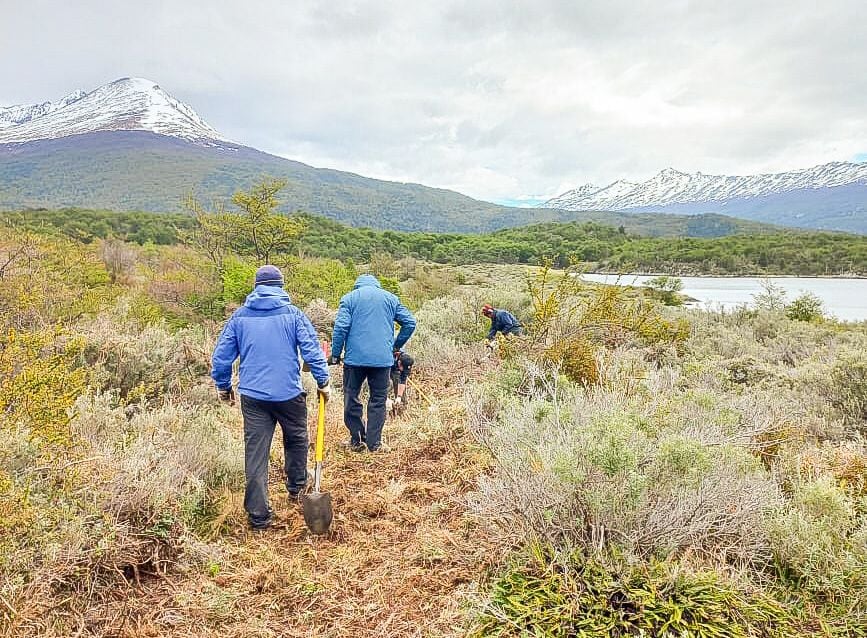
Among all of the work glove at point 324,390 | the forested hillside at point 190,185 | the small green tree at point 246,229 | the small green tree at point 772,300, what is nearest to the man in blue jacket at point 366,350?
the work glove at point 324,390

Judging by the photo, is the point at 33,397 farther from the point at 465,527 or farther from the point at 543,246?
the point at 543,246

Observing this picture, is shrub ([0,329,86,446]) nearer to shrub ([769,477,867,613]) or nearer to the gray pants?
the gray pants

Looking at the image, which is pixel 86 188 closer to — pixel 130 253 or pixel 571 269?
pixel 130 253

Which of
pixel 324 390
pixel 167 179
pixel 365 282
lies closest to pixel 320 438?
pixel 324 390

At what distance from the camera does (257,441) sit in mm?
3520

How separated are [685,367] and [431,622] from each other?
14.5 feet

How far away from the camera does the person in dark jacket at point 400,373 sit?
18.6 ft

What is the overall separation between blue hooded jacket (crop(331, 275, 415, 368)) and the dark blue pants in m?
0.14

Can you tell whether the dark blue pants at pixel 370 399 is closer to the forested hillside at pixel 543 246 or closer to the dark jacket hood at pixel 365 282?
the dark jacket hood at pixel 365 282

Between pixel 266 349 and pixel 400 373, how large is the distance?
8.05ft

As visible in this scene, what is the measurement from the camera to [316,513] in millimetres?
3264

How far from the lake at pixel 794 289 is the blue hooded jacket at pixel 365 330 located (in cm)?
1436

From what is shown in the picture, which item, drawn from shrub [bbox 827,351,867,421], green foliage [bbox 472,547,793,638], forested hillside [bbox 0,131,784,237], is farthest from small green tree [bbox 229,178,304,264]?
forested hillside [bbox 0,131,784,237]

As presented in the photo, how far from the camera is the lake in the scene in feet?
60.9
